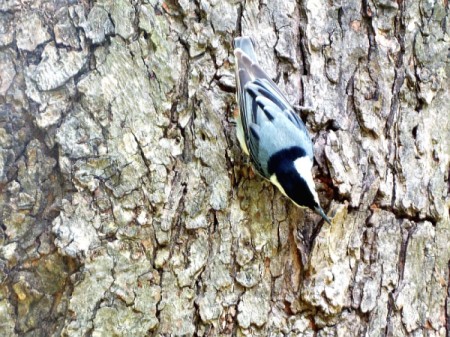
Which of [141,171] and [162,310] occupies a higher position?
[141,171]

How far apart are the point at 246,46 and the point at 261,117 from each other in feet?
0.82

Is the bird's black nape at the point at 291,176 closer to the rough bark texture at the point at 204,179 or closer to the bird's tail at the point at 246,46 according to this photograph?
the rough bark texture at the point at 204,179

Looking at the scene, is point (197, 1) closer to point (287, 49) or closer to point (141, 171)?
point (287, 49)

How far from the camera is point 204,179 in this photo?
1860 millimetres

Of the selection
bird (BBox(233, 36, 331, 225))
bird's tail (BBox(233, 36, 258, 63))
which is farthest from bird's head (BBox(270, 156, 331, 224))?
bird's tail (BBox(233, 36, 258, 63))

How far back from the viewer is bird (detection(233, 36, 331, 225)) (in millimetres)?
1845

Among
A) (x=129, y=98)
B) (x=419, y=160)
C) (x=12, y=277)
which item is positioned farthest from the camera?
(x=419, y=160)

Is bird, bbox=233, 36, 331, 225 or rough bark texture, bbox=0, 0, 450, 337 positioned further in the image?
bird, bbox=233, 36, 331, 225

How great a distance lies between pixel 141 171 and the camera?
180cm

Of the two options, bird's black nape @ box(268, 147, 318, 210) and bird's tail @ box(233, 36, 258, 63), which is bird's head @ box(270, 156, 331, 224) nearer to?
bird's black nape @ box(268, 147, 318, 210)

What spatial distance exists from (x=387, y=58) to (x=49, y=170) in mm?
1238

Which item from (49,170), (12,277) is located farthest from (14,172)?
(12,277)

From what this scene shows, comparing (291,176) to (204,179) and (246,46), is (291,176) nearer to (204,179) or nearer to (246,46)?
(204,179)

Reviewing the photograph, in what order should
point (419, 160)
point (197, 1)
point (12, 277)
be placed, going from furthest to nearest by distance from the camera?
1. point (419, 160)
2. point (197, 1)
3. point (12, 277)
